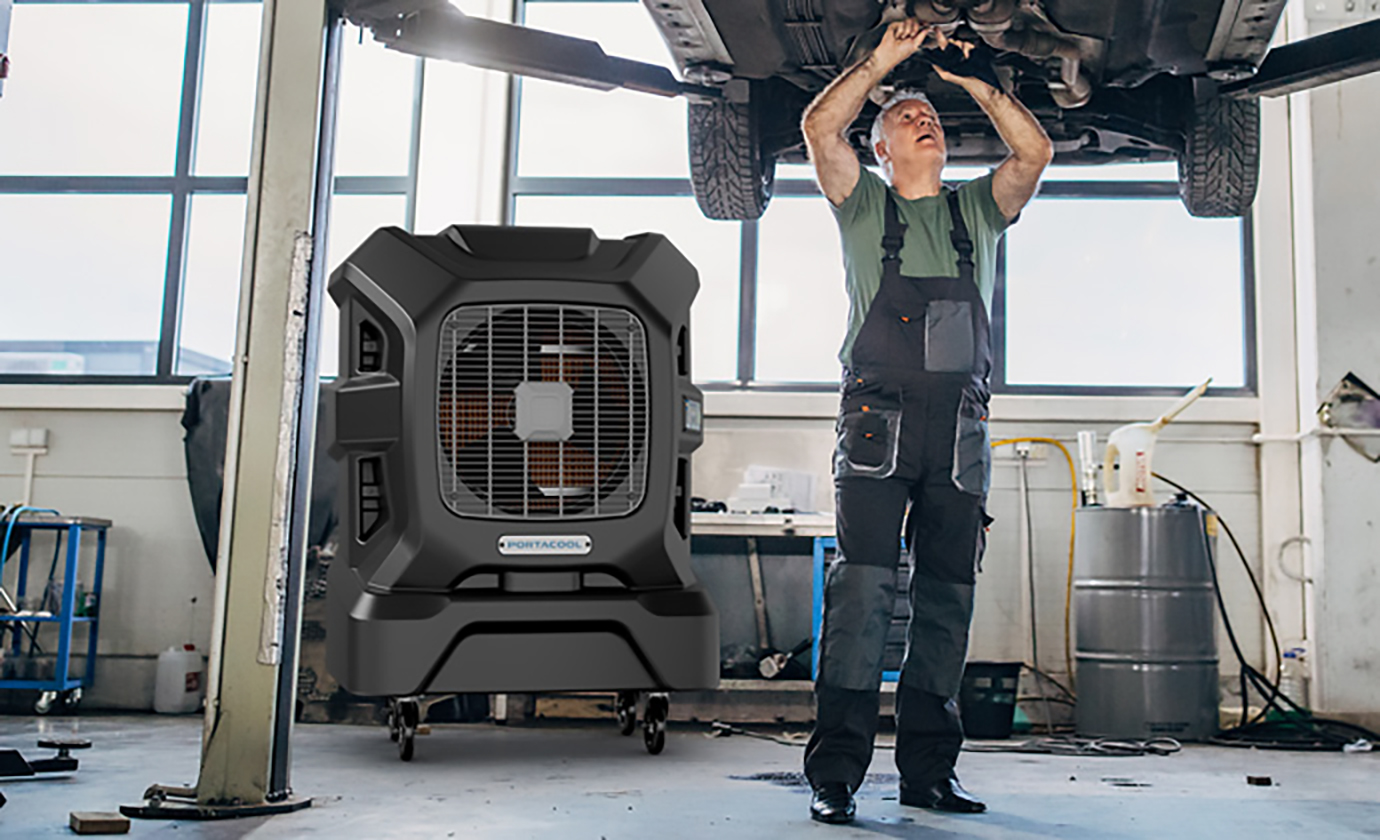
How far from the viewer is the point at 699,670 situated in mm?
1032

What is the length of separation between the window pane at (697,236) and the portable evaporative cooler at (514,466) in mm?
3645

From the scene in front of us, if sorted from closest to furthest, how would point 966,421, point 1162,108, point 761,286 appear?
point 966,421
point 1162,108
point 761,286

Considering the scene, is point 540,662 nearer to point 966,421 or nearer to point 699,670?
point 699,670

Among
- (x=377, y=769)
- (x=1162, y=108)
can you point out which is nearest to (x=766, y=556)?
(x=377, y=769)

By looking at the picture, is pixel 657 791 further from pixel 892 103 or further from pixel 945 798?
pixel 892 103

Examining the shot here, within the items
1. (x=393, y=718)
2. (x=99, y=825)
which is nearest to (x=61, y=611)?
(x=393, y=718)

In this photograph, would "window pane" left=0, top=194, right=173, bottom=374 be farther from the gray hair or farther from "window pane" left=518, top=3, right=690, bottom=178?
the gray hair

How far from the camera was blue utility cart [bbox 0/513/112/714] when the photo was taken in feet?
13.5

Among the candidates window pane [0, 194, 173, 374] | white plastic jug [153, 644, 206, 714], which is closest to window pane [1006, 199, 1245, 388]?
white plastic jug [153, 644, 206, 714]

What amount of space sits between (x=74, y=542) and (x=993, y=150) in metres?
3.34

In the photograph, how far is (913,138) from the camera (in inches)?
93.6

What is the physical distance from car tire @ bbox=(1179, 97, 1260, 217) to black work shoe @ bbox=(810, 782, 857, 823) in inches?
65.3

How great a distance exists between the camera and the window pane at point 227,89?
4992mm

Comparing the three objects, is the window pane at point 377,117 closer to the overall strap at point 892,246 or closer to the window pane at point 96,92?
the window pane at point 96,92
